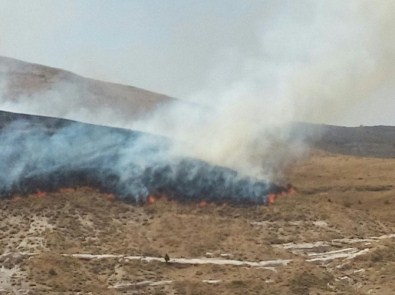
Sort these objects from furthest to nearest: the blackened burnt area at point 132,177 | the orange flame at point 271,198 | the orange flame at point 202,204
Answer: the orange flame at point 271,198 < the orange flame at point 202,204 < the blackened burnt area at point 132,177

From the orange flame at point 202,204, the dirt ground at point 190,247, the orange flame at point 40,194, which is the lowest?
the dirt ground at point 190,247

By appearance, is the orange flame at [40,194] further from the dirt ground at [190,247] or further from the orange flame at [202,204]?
the orange flame at [202,204]

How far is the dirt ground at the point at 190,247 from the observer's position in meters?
32.1

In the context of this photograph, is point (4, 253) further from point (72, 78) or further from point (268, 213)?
point (72, 78)

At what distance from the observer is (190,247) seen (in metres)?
36.5

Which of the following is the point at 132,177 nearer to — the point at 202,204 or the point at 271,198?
the point at 202,204

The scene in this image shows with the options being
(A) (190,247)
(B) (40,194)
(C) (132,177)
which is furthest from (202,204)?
(B) (40,194)

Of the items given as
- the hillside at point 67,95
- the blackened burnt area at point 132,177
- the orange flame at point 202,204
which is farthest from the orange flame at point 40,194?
the hillside at point 67,95

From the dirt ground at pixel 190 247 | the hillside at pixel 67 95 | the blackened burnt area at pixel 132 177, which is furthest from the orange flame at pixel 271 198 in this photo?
the hillside at pixel 67 95

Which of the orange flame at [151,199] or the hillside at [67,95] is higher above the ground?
the hillside at [67,95]

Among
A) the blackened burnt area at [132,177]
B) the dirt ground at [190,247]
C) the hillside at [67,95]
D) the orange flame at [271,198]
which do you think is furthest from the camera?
the hillside at [67,95]

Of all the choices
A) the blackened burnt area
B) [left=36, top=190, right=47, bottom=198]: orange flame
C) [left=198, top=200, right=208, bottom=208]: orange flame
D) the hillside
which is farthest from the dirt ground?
the hillside

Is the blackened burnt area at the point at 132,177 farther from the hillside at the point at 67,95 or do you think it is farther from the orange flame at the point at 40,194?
the hillside at the point at 67,95

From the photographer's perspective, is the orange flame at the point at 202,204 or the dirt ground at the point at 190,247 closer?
the dirt ground at the point at 190,247
